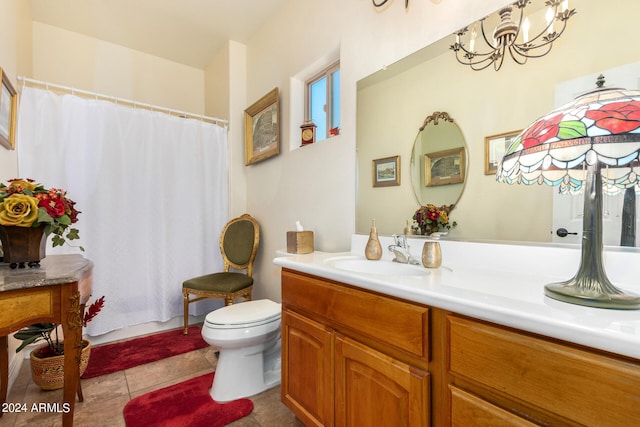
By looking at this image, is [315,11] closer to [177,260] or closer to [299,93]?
[299,93]

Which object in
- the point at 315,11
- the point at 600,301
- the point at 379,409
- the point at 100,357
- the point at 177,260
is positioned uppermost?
the point at 315,11

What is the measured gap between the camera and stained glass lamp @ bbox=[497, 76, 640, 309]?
21.4 inches

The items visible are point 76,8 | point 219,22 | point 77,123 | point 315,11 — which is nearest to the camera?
point 315,11

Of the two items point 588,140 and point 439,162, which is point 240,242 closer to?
point 439,162

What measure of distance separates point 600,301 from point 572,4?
0.95m

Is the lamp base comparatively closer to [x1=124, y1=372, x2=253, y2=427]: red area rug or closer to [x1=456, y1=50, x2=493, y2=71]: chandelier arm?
[x1=456, y1=50, x2=493, y2=71]: chandelier arm

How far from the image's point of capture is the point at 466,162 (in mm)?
1210

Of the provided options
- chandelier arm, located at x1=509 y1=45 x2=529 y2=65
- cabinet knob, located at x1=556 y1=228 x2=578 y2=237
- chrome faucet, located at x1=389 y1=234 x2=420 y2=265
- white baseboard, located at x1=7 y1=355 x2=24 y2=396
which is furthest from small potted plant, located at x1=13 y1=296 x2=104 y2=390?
chandelier arm, located at x1=509 y1=45 x2=529 y2=65

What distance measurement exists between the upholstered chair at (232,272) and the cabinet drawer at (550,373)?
1933 millimetres

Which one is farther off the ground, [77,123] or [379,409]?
[77,123]

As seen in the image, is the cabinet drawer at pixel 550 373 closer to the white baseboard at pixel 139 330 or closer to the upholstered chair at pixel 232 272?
the upholstered chair at pixel 232 272

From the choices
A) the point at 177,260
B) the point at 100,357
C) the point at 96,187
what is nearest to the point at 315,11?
the point at 96,187

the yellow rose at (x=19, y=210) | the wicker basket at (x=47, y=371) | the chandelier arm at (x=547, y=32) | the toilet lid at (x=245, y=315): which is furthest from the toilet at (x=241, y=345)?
the chandelier arm at (x=547, y=32)

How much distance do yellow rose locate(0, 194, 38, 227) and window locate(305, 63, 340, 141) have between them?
1.55 m
